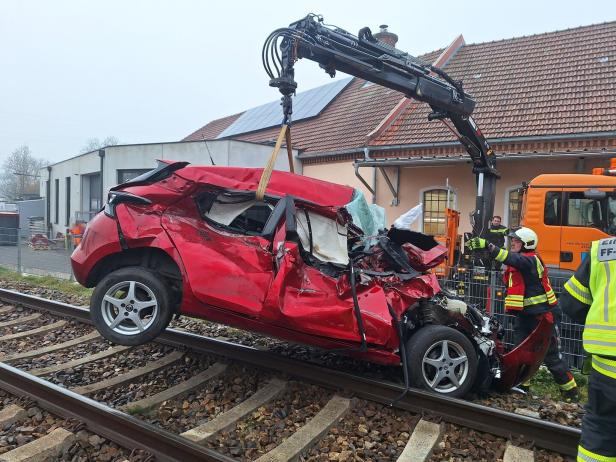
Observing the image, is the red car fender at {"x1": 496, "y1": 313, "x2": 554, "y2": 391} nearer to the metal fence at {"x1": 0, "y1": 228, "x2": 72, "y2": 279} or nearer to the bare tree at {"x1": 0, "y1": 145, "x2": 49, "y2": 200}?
the metal fence at {"x1": 0, "y1": 228, "x2": 72, "y2": 279}

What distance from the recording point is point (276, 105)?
79.7 ft

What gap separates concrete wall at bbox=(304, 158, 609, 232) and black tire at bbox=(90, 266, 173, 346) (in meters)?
10.4

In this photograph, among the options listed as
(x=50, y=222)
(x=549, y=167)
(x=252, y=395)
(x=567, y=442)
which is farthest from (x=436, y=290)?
(x=50, y=222)

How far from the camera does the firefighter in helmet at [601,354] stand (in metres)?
2.55

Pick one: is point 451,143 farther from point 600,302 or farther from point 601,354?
point 601,354

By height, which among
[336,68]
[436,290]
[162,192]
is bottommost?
[436,290]

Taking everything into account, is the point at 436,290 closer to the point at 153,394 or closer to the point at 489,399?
the point at 489,399

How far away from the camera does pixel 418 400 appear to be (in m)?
4.18

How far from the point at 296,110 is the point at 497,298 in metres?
17.1

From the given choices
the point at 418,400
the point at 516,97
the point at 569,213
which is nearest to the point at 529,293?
the point at 418,400

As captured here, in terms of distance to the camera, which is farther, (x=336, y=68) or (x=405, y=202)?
(x=405, y=202)

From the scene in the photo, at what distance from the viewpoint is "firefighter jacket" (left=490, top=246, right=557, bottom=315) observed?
5211 mm

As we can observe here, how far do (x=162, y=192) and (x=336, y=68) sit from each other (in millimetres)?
3781

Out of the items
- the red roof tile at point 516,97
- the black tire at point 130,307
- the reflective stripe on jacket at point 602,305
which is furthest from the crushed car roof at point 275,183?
the red roof tile at point 516,97
